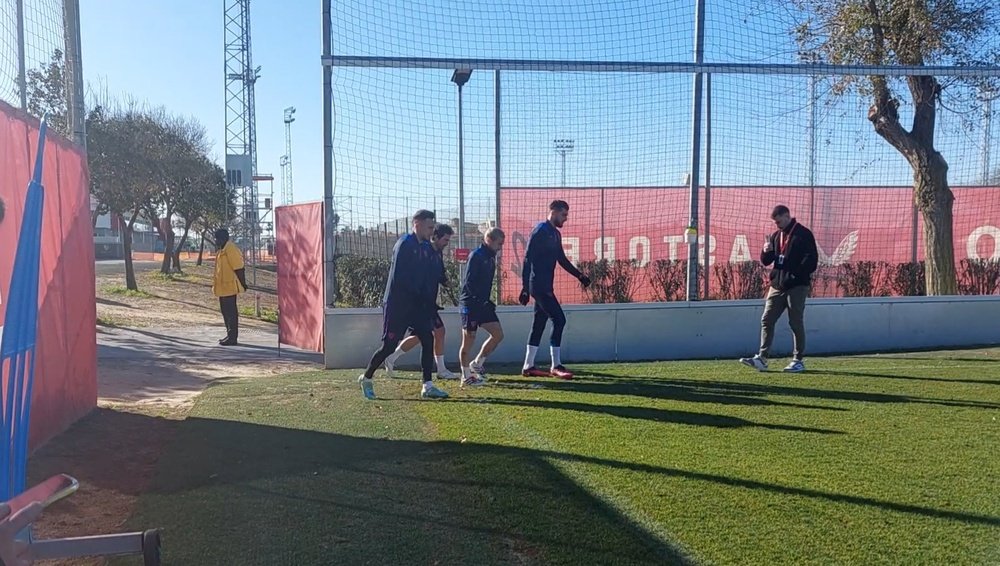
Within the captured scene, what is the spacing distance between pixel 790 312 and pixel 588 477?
497 centimetres

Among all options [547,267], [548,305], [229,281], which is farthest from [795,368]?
[229,281]

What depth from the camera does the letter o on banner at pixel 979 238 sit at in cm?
1325

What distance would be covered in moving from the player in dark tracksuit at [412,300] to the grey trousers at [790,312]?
3.90 metres

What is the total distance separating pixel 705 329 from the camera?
10695 mm

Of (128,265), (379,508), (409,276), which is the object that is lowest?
(379,508)

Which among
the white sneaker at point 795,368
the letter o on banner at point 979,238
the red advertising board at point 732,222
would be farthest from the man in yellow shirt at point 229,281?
the letter o on banner at point 979,238

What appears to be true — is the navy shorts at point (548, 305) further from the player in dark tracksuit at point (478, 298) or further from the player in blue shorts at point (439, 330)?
the player in blue shorts at point (439, 330)

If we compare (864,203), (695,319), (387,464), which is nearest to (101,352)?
(387,464)

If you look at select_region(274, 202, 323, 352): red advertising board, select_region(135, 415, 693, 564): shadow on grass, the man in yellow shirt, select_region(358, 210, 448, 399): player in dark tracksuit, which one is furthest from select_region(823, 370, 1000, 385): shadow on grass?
the man in yellow shirt

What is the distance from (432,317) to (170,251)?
27.5 m

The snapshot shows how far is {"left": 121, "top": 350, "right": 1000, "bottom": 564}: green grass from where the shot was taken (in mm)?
3762

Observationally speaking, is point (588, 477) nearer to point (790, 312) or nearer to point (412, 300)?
point (412, 300)

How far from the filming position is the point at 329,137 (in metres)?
9.45

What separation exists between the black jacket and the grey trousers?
3.8 inches
